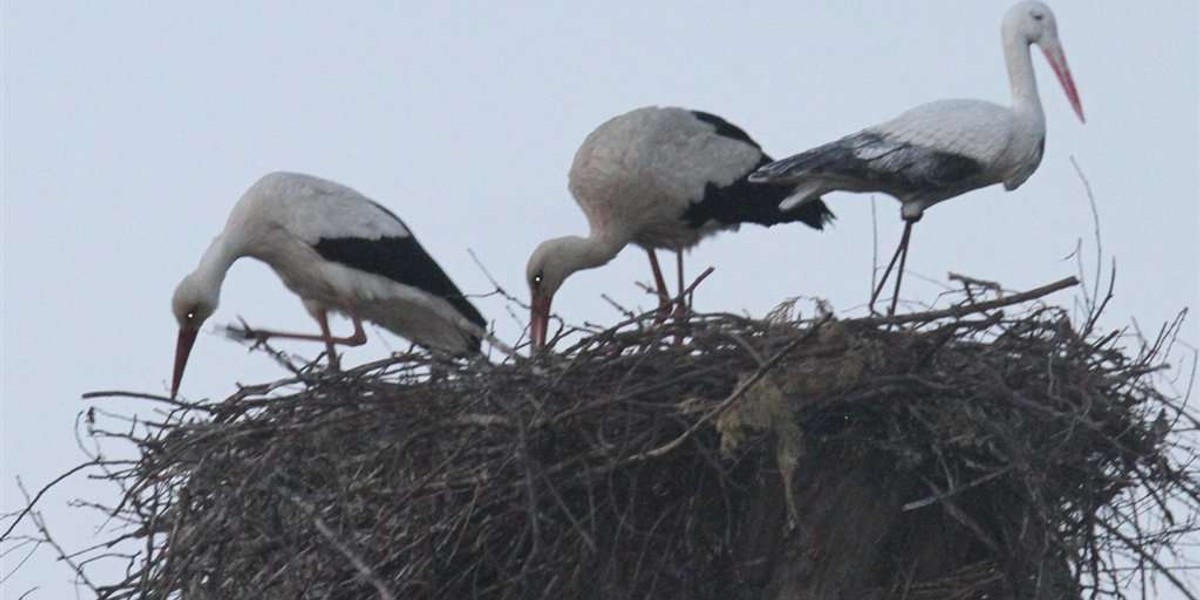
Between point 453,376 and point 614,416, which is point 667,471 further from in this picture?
point 453,376

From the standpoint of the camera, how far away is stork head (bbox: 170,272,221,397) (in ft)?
34.8

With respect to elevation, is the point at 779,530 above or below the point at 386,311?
below

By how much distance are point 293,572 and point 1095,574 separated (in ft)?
7.73

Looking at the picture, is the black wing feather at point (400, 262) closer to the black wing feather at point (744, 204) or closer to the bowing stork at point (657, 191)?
the bowing stork at point (657, 191)

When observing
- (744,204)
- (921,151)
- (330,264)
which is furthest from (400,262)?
(921,151)

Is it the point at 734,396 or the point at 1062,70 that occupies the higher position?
the point at 1062,70

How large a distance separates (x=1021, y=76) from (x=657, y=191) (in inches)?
80.3

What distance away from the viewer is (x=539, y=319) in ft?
35.1

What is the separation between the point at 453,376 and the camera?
7492 mm

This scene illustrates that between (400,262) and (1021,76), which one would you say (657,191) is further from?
(1021,76)

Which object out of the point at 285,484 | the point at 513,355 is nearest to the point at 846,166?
the point at 513,355

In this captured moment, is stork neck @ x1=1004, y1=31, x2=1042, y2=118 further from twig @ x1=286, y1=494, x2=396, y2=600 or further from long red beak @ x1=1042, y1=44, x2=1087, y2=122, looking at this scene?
twig @ x1=286, y1=494, x2=396, y2=600

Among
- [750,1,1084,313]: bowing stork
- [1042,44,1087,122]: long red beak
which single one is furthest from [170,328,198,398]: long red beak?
[1042,44,1087,122]: long red beak

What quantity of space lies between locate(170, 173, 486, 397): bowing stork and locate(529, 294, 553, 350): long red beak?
28 centimetres
